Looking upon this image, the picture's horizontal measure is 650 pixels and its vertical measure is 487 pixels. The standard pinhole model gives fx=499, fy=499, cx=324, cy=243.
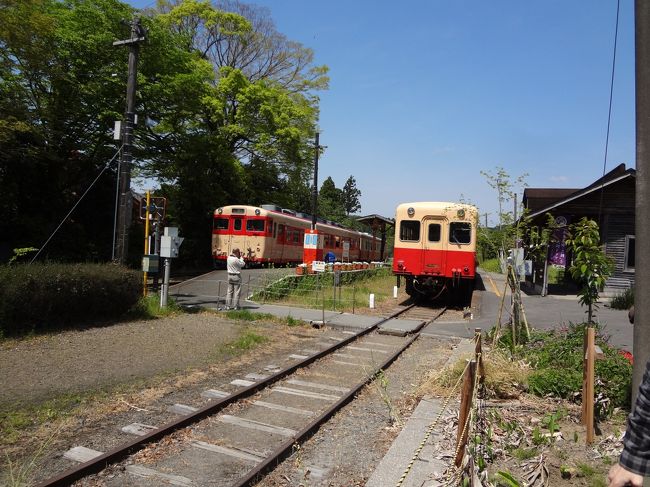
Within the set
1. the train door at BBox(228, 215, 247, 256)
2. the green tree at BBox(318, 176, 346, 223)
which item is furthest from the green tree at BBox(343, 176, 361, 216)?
the train door at BBox(228, 215, 247, 256)

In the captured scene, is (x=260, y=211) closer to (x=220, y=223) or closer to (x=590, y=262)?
(x=220, y=223)

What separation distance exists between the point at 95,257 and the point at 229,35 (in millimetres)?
16758

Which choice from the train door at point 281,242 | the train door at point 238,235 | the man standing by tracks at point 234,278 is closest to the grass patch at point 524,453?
the man standing by tracks at point 234,278

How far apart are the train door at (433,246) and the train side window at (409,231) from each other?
25cm

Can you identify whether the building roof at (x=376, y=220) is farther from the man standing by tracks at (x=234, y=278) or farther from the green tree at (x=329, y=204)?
the green tree at (x=329, y=204)

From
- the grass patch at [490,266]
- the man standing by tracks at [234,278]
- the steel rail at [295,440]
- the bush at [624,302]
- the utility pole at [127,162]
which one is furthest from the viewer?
the grass patch at [490,266]

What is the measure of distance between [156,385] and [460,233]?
11990 mm

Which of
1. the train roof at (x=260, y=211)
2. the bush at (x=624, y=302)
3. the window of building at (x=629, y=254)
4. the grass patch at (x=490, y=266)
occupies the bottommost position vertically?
the bush at (x=624, y=302)

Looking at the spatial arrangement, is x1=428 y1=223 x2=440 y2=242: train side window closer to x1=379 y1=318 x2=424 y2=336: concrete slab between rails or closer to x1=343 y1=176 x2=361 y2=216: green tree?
x1=379 y1=318 x2=424 y2=336: concrete slab between rails

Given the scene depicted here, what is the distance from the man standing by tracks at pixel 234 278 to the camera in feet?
44.9

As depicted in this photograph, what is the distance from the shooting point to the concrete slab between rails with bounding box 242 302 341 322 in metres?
13.2

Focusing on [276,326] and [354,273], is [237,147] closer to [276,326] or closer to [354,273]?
[354,273]

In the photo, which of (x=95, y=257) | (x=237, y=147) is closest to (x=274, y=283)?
(x=95, y=257)

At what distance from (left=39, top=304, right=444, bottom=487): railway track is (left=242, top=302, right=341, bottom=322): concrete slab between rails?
439cm
